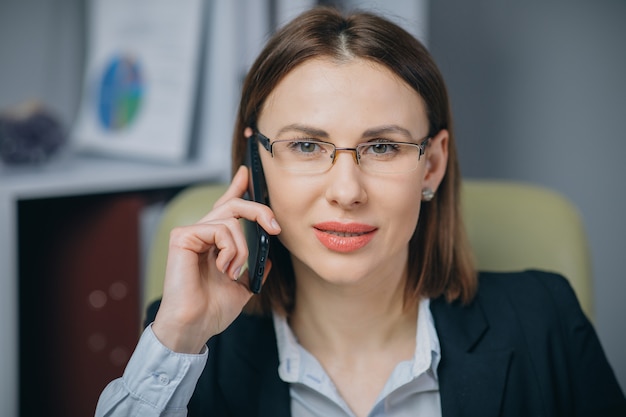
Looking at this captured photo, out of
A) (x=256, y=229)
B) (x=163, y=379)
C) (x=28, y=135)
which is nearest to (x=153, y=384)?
(x=163, y=379)

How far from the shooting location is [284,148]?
1.21 m

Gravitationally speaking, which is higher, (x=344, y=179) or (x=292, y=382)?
(x=344, y=179)

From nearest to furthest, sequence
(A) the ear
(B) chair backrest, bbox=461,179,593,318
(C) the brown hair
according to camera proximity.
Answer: (C) the brown hair, (A) the ear, (B) chair backrest, bbox=461,179,593,318

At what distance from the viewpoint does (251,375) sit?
1284 millimetres

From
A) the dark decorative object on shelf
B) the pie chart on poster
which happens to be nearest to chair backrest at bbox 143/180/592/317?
the dark decorative object on shelf

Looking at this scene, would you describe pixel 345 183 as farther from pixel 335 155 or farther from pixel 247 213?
pixel 247 213

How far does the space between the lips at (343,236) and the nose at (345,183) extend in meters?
0.04

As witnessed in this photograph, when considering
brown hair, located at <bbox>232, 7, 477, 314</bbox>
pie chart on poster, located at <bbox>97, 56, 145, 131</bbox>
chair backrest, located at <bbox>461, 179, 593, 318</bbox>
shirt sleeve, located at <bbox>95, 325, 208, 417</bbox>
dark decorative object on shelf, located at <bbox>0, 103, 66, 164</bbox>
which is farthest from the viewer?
pie chart on poster, located at <bbox>97, 56, 145, 131</bbox>

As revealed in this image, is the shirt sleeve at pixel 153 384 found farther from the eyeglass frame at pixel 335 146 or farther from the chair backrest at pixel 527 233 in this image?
the chair backrest at pixel 527 233

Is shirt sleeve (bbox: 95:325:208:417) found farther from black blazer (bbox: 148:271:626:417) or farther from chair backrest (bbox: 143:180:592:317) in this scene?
chair backrest (bbox: 143:180:592:317)

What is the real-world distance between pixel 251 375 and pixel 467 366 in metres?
0.40

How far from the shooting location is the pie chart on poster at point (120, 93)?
2.22 metres

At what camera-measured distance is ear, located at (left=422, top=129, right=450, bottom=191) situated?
1.33m

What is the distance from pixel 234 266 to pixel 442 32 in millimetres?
1862
